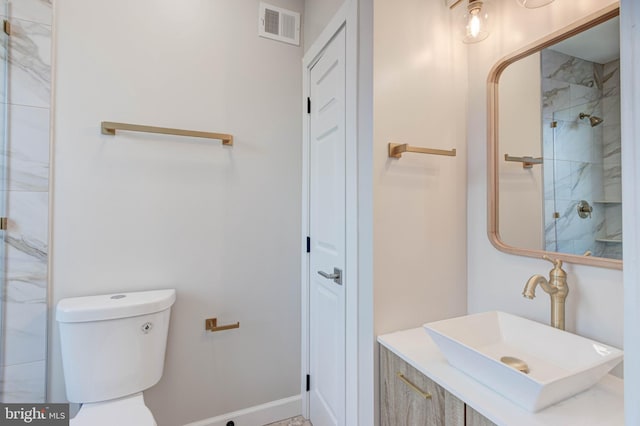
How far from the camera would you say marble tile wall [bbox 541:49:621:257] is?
963mm

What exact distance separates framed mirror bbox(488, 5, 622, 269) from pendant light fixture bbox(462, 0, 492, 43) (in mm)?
156

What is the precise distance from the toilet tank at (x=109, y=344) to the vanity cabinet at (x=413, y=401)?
1.03 metres

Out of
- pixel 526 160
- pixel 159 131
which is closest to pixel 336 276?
pixel 526 160

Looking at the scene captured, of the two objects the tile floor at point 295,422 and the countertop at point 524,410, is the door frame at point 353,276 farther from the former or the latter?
the tile floor at point 295,422

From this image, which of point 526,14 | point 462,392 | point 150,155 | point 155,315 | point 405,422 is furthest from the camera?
point 150,155

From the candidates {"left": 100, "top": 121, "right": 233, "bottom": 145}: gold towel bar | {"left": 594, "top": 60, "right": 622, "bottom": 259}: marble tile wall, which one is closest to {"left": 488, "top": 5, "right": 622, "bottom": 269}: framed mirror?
{"left": 594, "top": 60, "right": 622, "bottom": 259}: marble tile wall

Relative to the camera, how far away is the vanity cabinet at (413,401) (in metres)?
0.85

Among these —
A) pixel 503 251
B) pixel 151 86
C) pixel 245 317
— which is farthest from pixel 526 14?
pixel 245 317

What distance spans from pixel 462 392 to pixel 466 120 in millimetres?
1120

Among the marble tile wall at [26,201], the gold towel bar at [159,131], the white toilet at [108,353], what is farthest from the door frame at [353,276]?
the marble tile wall at [26,201]

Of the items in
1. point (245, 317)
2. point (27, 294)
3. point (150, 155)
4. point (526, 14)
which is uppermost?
point (526, 14)

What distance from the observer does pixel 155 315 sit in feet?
4.58

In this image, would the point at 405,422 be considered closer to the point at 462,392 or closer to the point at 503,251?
the point at 462,392

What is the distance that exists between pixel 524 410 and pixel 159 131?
177cm
